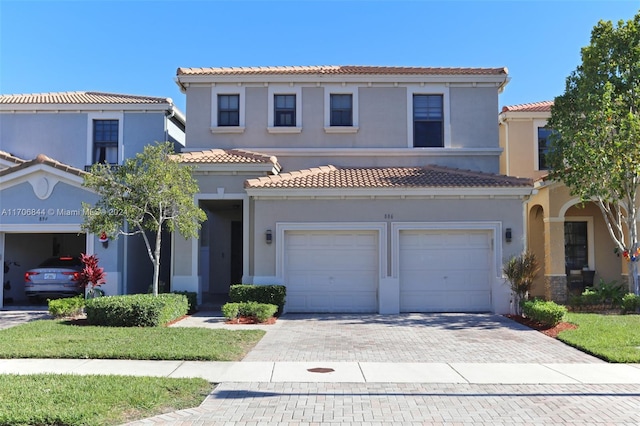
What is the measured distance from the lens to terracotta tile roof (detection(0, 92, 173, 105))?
19781mm

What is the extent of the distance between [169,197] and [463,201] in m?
8.01

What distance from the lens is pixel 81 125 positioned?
783 inches

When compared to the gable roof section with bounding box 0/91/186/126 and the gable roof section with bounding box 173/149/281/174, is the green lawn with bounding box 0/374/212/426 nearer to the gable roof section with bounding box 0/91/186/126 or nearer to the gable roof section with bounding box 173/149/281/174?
the gable roof section with bounding box 173/149/281/174

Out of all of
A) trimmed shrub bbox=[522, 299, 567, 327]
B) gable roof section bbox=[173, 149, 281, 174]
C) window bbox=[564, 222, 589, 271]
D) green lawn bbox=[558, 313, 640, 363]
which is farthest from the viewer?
window bbox=[564, 222, 589, 271]

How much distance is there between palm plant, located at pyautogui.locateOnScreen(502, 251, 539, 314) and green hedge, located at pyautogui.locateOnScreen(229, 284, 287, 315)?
6.11m

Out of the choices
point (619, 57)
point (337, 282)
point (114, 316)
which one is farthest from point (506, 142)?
point (114, 316)

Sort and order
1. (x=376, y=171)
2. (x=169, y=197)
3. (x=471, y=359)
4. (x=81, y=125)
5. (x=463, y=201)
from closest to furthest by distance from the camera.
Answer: (x=471, y=359), (x=169, y=197), (x=463, y=201), (x=376, y=171), (x=81, y=125)

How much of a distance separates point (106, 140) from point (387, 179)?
10.3 m

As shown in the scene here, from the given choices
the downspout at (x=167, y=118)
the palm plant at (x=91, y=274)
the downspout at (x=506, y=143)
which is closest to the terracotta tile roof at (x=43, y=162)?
the palm plant at (x=91, y=274)

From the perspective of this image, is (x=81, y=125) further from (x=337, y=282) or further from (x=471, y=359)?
(x=471, y=359)

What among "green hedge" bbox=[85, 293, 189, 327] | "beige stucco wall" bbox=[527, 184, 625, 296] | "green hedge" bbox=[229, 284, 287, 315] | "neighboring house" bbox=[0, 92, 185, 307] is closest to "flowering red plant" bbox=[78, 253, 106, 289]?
"green hedge" bbox=[85, 293, 189, 327]

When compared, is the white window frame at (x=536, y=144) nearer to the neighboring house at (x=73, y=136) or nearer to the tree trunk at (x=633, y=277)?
the tree trunk at (x=633, y=277)

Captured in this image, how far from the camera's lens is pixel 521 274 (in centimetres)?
1472

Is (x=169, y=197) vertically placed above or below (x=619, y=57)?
below
